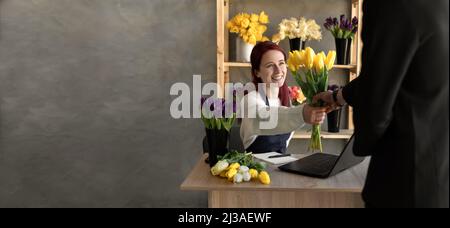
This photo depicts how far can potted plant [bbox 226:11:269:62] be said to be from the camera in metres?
2.98

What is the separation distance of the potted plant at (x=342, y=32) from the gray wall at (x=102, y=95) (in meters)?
0.27

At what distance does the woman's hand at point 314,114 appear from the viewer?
1.83 m

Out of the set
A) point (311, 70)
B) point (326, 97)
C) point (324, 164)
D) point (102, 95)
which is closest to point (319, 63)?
point (311, 70)

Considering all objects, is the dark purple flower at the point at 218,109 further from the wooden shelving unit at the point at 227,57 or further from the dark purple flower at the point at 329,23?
the dark purple flower at the point at 329,23

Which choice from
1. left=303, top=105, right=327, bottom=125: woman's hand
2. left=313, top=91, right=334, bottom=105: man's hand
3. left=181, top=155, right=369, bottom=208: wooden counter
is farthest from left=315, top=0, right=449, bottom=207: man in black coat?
left=303, top=105, right=327, bottom=125: woman's hand

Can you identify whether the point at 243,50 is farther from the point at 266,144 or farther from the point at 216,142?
the point at 216,142

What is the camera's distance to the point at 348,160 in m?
1.75

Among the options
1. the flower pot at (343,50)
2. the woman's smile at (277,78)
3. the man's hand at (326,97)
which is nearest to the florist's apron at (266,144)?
the woman's smile at (277,78)

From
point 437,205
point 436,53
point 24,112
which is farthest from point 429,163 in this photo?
point 24,112

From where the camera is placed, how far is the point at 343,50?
299cm

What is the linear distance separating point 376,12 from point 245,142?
1.23 meters

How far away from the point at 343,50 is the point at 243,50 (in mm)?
657

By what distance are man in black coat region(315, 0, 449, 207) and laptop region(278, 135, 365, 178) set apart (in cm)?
49
